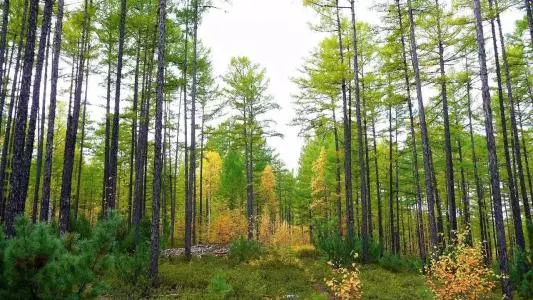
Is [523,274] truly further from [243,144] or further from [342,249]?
[243,144]

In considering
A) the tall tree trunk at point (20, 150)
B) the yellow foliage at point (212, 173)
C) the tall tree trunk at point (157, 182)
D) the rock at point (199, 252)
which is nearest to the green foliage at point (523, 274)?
the tall tree trunk at point (157, 182)

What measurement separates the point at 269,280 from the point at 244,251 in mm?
4316

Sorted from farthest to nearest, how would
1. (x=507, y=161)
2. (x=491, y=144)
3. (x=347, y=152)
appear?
(x=347, y=152), (x=507, y=161), (x=491, y=144)

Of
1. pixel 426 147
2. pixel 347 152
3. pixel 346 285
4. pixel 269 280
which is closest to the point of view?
pixel 346 285

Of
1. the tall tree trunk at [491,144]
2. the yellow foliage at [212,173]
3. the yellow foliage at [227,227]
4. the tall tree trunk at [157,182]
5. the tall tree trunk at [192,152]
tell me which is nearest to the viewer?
the tall tree trunk at [491,144]

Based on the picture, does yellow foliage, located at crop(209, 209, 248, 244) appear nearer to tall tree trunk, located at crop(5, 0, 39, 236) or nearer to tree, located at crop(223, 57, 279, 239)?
tree, located at crop(223, 57, 279, 239)

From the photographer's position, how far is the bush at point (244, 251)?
15701 millimetres

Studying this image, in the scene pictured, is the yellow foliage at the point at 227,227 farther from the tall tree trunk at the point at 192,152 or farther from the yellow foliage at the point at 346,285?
the yellow foliage at the point at 346,285

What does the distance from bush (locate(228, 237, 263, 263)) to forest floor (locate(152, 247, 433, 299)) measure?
375mm

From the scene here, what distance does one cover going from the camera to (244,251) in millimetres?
15898

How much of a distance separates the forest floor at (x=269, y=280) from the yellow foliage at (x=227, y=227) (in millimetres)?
11383

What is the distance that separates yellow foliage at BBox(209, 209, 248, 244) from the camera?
2756 centimetres

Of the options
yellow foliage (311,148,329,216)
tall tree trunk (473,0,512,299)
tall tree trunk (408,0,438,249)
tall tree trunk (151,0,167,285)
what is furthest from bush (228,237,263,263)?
yellow foliage (311,148,329,216)

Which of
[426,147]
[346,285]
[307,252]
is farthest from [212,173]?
[346,285]
